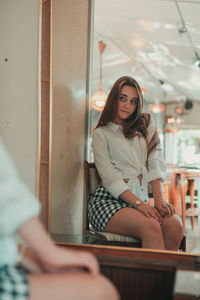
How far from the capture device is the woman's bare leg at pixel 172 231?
1.83m

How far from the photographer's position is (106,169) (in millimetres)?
1956

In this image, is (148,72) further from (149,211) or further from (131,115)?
(149,211)

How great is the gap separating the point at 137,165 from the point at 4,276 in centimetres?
135

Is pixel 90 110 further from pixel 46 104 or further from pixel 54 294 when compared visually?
pixel 54 294

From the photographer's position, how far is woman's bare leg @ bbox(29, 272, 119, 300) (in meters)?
0.73

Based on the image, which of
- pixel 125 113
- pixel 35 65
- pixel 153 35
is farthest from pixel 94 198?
pixel 153 35

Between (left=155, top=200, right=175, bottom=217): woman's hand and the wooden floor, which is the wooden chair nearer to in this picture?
the wooden floor

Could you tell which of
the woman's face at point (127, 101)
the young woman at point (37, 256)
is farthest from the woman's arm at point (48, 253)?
the woman's face at point (127, 101)

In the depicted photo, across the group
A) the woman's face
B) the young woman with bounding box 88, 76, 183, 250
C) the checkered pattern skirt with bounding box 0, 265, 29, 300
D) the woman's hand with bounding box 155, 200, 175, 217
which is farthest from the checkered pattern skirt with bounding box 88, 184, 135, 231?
A: the checkered pattern skirt with bounding box 0, 265, 29, 300

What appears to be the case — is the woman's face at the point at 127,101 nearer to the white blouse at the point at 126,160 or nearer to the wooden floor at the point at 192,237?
the white blouse at the point at 126,160

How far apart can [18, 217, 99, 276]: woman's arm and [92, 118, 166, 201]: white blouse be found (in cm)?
111

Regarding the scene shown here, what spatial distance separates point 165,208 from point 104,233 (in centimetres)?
37

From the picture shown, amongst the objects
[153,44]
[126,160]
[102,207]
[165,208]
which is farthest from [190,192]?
[153,44]

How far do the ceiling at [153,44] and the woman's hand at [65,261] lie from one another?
1398mm
